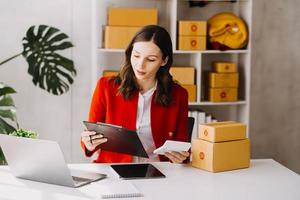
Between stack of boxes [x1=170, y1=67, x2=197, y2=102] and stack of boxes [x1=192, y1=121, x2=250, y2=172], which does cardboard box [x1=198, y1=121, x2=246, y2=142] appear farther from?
stack of boxes [x1=170, y1=67, x2=197, y2=102]

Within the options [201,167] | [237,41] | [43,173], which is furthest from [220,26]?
[43,173]

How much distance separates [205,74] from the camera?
4.64 m

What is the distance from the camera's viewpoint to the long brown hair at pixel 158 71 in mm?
3055

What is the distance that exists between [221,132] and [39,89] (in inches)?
85.2

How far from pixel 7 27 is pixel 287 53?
2.31m

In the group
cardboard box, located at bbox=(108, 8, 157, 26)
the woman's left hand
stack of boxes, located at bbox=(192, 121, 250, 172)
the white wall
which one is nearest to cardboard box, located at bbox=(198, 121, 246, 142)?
stack of boxes, located at bbox=(192, 121, 250, 172)

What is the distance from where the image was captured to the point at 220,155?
2.73m

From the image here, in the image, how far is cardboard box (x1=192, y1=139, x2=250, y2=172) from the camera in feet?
8.94

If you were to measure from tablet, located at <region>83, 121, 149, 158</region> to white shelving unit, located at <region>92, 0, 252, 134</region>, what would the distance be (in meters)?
1.53

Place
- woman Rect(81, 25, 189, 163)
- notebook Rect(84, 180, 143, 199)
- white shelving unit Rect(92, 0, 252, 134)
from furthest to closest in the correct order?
1. white shelving unit Rect(92, 0, 252, 134)
2. woman Rect(81, 25, 189, 163)
3. notebook Rect(84, 180, 143, 199)

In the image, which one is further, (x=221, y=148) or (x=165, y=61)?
(x=165, y=61)

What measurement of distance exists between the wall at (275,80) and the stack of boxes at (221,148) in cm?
209

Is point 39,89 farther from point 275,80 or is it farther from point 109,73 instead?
point 275,80

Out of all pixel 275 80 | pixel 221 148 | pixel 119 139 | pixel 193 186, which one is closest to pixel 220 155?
pixel 221 148
